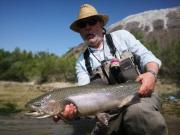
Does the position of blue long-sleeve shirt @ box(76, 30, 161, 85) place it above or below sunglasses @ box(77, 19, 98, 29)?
below

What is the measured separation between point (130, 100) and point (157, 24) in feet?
288

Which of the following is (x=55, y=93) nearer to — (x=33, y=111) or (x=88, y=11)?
(x=33, y=111)

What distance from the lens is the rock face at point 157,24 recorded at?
3398 inches

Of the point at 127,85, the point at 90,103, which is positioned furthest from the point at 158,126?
the point at 90,103

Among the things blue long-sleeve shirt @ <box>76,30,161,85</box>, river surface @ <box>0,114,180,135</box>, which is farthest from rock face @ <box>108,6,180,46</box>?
blue long-sleeve shirt @ <box>76,30,161,85</box>

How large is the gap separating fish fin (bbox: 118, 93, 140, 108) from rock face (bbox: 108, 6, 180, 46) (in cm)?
7935

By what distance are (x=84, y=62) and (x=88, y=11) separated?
0.77 meters

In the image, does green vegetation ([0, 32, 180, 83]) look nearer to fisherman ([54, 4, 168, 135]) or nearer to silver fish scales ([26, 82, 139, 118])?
fisherman ([54, 4, 168, 135])

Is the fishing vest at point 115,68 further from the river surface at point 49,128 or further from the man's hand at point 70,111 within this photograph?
the river surface at point 49,128

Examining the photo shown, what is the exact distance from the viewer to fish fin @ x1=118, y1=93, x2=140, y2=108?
4.81m

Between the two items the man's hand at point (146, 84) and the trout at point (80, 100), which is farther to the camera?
the man's hand at point (146, 84)

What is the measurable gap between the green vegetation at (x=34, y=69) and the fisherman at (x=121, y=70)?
137ft

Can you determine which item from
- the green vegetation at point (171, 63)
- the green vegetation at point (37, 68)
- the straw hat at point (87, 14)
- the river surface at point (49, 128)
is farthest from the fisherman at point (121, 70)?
the green vegetation at point (37, 68)

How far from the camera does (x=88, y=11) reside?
5.55 m
